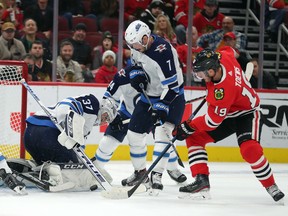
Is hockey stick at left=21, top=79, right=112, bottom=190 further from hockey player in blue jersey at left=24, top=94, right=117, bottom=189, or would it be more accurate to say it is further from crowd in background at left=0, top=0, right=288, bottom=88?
crowd in background at left=0, top=0, right=288, bottom=88

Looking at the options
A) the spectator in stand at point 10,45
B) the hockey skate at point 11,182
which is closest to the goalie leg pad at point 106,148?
the hockey skate at point 11,182

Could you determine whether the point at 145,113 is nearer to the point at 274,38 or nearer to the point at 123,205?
the point at 123,205

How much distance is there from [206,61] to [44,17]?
121 inches

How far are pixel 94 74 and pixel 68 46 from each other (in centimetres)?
39

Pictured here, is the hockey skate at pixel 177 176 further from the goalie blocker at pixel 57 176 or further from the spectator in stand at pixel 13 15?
the spectator in stand at pixel 13 15

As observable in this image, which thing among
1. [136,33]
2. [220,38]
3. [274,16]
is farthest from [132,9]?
[136,33]

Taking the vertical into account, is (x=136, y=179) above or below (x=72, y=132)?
below

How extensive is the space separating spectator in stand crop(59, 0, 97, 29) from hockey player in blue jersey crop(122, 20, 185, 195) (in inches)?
84.5

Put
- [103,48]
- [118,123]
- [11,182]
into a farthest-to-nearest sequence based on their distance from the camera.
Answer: [103,48], [118,123], [11,182]

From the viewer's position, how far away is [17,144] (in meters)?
6.80

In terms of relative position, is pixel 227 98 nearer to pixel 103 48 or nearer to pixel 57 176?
pixel 57 176

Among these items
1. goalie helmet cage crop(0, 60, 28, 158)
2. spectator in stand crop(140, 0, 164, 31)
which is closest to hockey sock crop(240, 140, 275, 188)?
goalie helmet cage crop(0, 60, 28, 158)

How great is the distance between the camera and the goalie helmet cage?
645 cm

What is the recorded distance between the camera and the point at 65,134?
554 cm
